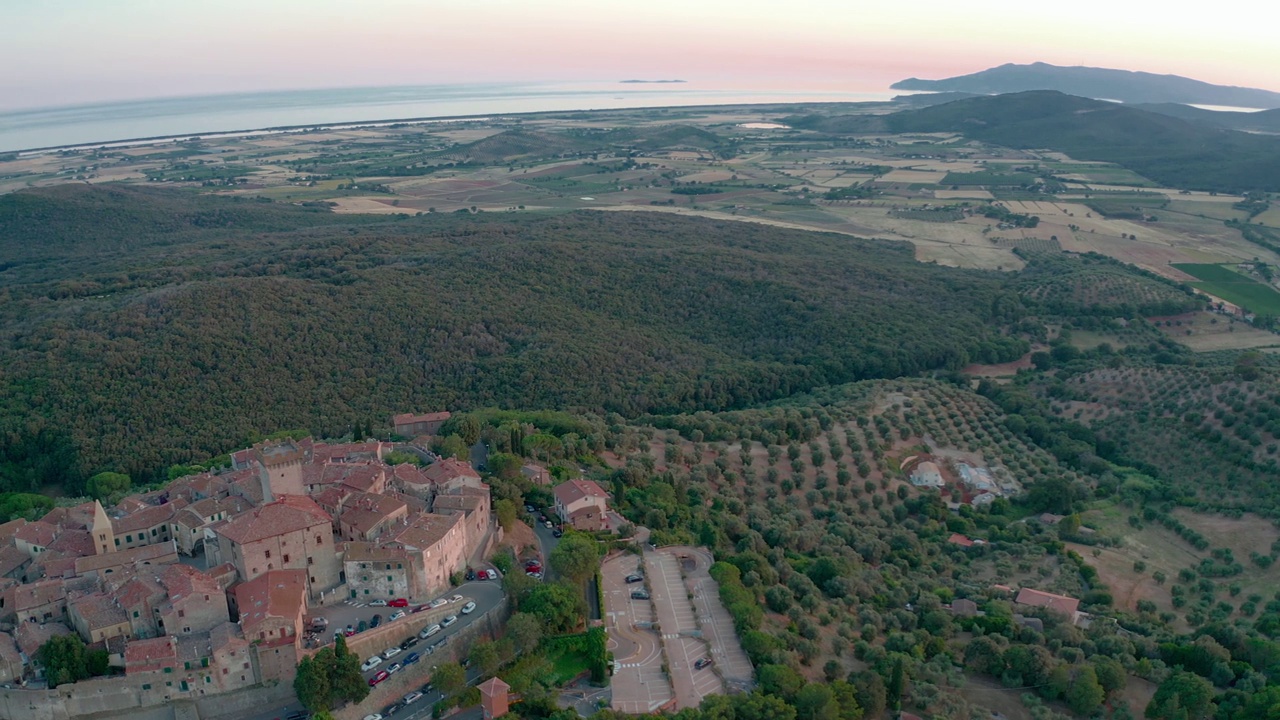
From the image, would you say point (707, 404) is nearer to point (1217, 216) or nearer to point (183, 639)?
point (183, 639)

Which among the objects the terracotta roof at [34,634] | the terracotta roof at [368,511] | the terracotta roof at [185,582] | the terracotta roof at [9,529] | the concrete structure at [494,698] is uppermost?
the terracotta roof at [368,511]

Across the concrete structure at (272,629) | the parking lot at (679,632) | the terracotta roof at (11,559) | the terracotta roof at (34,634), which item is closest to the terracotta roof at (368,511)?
the concrete structure at (272,629)

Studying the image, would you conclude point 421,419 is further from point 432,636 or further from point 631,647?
point 631,647

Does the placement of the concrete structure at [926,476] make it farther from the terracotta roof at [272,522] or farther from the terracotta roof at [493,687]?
the terracotta roof at [272,522]

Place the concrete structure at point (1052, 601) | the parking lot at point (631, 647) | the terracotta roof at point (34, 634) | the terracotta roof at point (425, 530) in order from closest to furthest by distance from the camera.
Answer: the terracotta roof at point (34, 634), the parking lot at point (631, 647), the terracotta roof at point (425, 530), the concrete structure at point (1052, 601)

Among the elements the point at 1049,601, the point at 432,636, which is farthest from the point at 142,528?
the point at 1049,601

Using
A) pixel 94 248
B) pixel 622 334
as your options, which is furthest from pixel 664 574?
pixel 94 248
